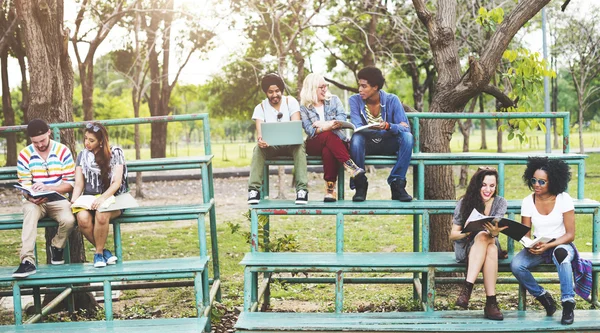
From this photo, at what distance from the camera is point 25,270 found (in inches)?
212

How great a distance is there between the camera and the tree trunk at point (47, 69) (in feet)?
21.6

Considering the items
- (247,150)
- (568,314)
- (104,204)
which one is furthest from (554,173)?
(247,150)

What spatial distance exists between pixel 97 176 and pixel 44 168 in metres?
0.48

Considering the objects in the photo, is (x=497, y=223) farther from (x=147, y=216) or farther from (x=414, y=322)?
(x=147, y=216)

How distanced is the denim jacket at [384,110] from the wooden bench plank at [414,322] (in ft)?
6.24

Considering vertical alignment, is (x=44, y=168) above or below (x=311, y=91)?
below

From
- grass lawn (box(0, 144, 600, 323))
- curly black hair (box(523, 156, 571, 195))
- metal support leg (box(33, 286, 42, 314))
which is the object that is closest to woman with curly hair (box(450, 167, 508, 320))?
curly black hair (box(523, 156, 571, 195))

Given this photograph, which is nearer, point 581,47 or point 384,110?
point 384,110

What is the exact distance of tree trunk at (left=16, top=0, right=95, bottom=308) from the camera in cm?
660

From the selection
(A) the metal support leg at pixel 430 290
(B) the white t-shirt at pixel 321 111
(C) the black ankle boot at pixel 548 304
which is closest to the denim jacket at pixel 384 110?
(B) the white t-shirt at pixel 321 111

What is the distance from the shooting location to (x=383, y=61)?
20.8m

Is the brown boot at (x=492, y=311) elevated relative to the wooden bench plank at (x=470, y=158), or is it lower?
lower

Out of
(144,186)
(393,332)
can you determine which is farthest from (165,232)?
(144,186)

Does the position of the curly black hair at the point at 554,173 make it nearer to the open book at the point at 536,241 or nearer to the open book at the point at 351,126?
the open book at the point at 536,241
